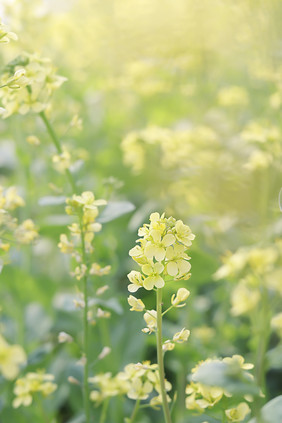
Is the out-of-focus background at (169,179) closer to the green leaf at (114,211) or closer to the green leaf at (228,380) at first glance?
the green leaf at (114,211)

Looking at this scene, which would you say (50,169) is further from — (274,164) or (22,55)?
(22,55)

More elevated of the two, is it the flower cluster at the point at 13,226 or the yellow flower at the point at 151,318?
the flower cluster at the point at 13,226

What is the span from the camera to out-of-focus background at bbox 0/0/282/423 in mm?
1354

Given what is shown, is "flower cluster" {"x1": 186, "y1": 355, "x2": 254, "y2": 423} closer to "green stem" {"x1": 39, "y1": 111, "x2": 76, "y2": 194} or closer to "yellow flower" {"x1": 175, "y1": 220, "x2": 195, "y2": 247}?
"yellow flower" {"x1": 175, "y1": 220, "x2": 195, "y2": 247}

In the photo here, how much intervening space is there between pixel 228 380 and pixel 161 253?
0.58 feet

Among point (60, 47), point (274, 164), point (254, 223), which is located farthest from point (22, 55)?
point (60, 47)

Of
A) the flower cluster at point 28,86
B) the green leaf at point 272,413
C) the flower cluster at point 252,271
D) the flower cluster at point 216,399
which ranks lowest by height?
the green leaf at point 272,413

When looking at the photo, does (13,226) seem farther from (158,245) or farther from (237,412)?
(237,412)

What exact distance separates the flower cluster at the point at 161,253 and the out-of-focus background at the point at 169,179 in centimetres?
31

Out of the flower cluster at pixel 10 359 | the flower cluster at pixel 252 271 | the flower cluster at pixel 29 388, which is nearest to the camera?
the flower cluster at pixel 10 359

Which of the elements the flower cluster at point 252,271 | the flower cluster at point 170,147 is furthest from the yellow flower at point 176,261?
the flower cluster at point 170,147

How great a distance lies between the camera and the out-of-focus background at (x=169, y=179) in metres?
1.35

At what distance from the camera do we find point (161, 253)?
25.8 inches

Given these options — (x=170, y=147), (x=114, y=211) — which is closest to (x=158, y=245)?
(x=114, y=211)
